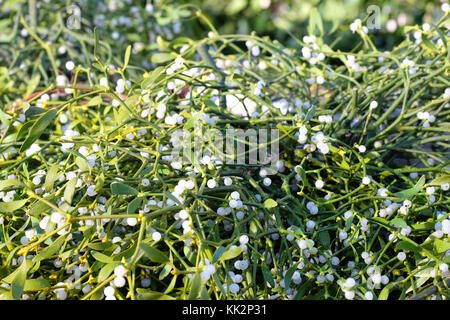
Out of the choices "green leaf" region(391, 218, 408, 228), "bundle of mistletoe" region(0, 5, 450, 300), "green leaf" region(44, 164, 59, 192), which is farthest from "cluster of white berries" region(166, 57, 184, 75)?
"green leaf" region(391, 218, 408, 228)

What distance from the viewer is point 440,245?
17.7 inches

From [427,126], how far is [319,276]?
0.28 metres

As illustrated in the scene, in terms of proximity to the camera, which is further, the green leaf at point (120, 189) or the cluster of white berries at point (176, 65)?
the cluster of white berries at point (176, 65)

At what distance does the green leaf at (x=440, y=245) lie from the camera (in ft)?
1.46

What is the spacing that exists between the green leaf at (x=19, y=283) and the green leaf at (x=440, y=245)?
Result: 360 millimetres

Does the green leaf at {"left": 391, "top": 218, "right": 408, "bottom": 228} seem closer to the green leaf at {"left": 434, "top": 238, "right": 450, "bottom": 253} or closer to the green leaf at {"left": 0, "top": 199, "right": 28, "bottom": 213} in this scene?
the green leaf at {"left": 434, "top": 238, "right": 450, "bottom": 253}

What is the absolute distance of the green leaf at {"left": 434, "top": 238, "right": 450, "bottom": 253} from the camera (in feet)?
1.46

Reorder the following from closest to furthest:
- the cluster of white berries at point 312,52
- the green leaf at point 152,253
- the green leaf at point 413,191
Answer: the green leaf at point 152,253 < the green leaf at point 413,191 < the cluster of white berries at point 312,52

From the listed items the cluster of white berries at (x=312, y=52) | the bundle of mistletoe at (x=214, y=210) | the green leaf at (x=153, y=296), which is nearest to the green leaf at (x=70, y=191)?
the bundle of mistletoe at (x=214, y=210)

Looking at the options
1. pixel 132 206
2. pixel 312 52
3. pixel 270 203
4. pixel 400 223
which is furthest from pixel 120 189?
pixel 312 52

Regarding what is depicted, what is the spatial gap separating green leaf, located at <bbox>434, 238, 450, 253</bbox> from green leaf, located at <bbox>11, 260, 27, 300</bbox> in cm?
36

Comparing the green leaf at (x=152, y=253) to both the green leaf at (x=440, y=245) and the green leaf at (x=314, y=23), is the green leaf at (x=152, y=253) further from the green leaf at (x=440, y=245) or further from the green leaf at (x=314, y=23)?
the green leaf at (x=314, y=23)

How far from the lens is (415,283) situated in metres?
0.46
